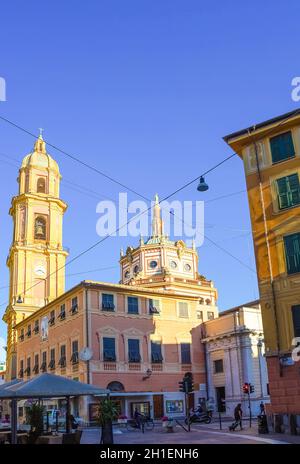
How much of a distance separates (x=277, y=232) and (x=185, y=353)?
21.4 m

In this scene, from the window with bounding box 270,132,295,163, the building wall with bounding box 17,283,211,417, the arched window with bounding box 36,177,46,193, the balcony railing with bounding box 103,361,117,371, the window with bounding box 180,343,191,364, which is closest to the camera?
the window with bounding box 270,132,295,163

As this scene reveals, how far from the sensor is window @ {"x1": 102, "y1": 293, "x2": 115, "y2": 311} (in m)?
38.8

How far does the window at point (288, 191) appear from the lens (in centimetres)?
2396

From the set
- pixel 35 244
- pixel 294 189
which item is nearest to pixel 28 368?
pixel 35 244

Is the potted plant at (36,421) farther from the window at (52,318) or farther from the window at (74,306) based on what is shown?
the window at (52,318)

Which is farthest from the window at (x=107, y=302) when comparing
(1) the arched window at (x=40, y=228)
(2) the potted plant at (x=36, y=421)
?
(1) the arched window at (x=40, y=228)

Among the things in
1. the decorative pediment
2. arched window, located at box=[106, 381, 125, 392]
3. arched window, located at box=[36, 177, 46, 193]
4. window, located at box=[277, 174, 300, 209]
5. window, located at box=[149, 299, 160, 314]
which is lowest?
arched window, located at box=[106, 381, 125, 392]

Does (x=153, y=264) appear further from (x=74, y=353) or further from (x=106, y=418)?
(x=106, y=418)

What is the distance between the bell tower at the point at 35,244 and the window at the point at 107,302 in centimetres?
2084

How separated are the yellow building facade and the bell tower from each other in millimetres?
38344

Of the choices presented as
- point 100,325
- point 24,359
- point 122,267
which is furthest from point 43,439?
point 122,267

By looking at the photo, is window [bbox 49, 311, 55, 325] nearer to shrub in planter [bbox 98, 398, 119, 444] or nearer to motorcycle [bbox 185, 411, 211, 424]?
motorcycle [bbox 185, 411, 211, 424]

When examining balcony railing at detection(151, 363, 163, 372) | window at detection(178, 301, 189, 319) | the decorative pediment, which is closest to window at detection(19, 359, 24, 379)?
the decorative pediment
